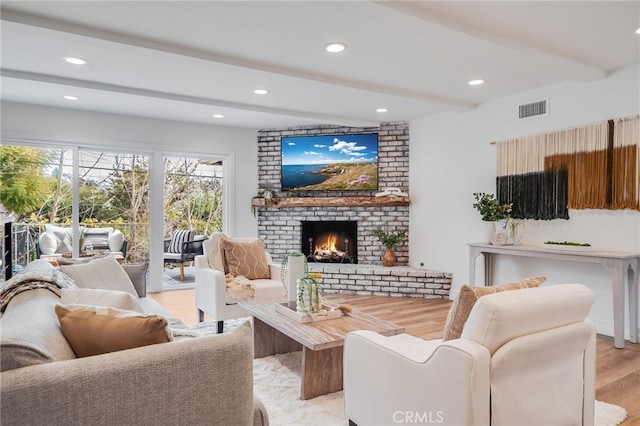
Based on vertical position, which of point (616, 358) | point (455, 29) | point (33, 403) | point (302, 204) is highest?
point (455, 29)

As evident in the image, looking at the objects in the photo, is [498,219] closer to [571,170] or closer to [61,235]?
[571,170]

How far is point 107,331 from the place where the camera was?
1.25 meters

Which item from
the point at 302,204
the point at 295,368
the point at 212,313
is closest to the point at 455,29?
the point at 295,368

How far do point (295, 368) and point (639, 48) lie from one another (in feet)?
12.0

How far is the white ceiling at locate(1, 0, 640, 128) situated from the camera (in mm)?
2535

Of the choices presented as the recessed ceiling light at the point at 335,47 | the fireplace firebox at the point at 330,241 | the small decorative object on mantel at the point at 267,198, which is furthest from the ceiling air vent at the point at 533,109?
the small decorative object on mantel at the point at 267,198

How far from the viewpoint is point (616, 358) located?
3037 millimetres

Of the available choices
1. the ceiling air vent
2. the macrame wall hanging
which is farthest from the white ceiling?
the macrame wall hanging

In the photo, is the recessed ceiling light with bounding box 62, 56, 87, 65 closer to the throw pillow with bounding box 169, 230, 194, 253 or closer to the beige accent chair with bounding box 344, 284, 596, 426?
the throw pillow with bounding box 169, 230, 194, 253

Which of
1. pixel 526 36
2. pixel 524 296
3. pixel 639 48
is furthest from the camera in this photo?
pixel 639 48

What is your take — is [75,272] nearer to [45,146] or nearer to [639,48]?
[45,146]

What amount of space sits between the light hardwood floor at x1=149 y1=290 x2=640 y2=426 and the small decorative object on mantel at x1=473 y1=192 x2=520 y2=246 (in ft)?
3.26

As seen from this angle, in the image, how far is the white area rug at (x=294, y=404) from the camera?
2090 mm

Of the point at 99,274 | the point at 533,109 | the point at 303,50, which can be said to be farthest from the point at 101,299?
the point at 533,109
